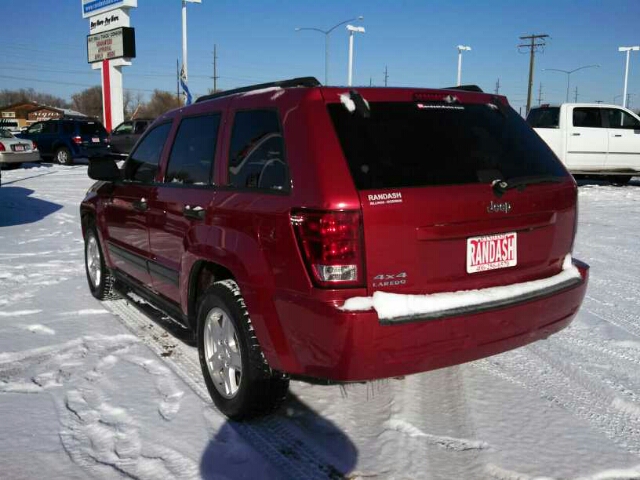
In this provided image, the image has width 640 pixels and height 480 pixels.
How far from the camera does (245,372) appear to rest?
2965mm

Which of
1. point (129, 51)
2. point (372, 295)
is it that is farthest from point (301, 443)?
point (129, 51)

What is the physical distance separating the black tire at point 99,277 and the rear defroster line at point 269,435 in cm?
122

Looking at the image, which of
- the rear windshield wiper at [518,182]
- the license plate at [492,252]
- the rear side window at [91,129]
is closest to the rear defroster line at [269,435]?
the license plate at [492,252]

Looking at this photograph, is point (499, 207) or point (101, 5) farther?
point (101, 5)

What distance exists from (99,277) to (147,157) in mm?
1635

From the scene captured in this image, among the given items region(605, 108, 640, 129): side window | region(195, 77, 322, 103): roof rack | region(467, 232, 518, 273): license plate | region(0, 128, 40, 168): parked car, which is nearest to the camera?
region(467, 232, 518, 273): license plate

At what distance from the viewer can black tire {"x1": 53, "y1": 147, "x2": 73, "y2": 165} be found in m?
22.1

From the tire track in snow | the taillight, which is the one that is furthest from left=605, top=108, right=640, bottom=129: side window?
the taillight

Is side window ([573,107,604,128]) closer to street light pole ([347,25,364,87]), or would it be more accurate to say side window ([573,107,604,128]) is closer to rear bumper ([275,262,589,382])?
rear bumper ([275,262,589,382])

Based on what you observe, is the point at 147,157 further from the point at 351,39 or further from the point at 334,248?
the point at 351,39

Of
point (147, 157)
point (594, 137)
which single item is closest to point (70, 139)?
point (594, 137)

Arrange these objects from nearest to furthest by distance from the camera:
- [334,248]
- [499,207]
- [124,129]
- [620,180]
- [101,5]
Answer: [334,248], [499,207], [620,180], [124,129], [101,5]

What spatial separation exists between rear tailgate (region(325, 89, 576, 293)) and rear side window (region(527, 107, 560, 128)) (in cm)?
1255

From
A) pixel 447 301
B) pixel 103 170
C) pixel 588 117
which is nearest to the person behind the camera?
pixel 447 301
